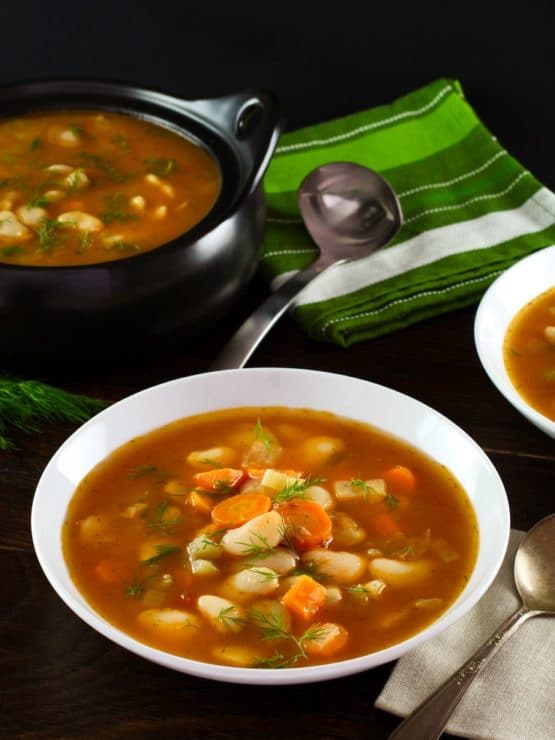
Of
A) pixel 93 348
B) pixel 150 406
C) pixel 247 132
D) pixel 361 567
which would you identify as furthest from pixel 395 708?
pixel 247 132

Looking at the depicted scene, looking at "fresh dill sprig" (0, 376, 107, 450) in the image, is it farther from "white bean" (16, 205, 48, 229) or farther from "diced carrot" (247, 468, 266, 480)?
"diced carrot" (247, 468, 266, 480)

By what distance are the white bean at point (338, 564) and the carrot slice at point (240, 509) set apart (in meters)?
0.11

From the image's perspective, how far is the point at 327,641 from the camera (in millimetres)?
1875

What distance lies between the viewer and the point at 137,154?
10.1 feet

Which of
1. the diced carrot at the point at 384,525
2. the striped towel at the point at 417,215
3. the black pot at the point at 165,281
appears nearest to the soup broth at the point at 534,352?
the striped towel at the point at 417,215

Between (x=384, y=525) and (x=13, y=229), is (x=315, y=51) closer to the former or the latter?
(x=13, y=229)

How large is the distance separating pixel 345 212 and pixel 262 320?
1.84ft

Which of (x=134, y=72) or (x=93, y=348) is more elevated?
(x=93, y=348)

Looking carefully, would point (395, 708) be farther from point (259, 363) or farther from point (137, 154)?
point (137, 154)

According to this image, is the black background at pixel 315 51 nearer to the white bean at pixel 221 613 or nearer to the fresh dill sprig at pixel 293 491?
the fresh dill sprig at pixel 293 491

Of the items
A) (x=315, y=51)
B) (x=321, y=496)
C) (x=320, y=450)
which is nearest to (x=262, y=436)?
(x=320, y=450)

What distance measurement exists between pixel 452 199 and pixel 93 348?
1.28 metres

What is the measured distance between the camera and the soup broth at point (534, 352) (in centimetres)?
258

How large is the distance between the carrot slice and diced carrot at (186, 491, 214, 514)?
3 centimetres
